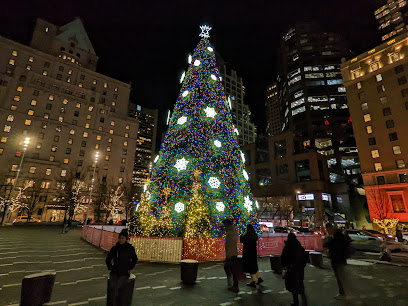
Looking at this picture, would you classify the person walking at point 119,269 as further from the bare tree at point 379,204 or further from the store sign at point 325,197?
the store sign at point 325,197

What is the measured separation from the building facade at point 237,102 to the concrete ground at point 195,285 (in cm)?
9375

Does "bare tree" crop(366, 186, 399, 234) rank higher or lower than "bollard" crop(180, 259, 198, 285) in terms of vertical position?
higher

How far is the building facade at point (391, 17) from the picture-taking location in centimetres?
7700

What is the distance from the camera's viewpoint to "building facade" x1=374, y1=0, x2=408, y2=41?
77.0 m

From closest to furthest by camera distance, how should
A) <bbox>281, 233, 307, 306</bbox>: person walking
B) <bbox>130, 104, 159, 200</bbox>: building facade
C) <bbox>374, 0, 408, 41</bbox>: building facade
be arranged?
1. <bbox>281, 233, 307, 306</bbox>: person walking
2. <bbox>374, 0, 408, 41</bbox>: building facade
3. <bbox>130, 104, 159, 200</bbox>: building facade

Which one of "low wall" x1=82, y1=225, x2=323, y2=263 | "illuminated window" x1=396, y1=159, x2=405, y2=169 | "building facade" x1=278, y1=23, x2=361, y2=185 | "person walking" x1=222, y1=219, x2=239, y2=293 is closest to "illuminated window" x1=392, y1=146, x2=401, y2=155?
"illuminated window" x1=396, y1=159, x2=405, y2=169

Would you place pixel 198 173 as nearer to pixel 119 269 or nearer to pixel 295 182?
pixel 119 269

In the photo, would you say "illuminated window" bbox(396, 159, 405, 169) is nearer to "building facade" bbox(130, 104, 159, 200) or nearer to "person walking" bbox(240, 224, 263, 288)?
"person walking" bbox(240, 224, 263, 288)

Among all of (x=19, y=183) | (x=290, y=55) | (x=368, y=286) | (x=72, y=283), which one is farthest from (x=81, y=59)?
(x=368, y=286)

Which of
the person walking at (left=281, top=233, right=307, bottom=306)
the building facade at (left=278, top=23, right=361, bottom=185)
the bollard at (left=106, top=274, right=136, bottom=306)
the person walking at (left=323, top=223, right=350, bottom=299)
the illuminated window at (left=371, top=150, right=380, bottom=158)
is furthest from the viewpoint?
the building facade at (left=278, top=23, right=361, bottom=185)

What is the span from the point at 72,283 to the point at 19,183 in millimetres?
52209

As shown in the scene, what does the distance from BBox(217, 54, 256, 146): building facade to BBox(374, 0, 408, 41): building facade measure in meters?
58.5

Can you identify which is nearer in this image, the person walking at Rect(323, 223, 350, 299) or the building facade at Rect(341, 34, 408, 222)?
the person walking at Rect(323, 223, 350, 299)

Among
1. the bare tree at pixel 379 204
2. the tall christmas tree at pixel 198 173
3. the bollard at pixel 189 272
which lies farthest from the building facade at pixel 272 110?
the bollard at pixel 189 272
